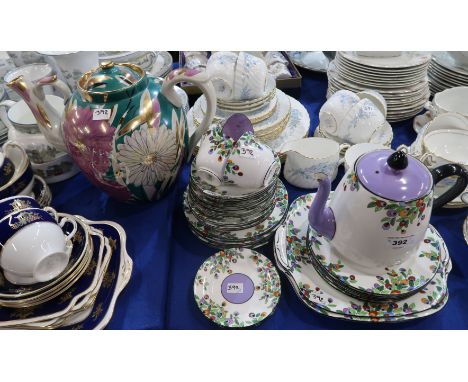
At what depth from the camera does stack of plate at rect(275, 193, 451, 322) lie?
0.79m

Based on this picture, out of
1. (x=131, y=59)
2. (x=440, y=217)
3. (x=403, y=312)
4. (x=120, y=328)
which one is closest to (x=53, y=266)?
(x=120, y=328)

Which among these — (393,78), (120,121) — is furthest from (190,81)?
(393,78)

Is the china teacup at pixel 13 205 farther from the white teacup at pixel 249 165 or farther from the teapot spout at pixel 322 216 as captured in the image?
the teapot spout at pixel 322 216

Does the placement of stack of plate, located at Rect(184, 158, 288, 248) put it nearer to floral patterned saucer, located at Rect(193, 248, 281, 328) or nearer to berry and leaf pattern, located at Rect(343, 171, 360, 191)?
floral patterned saucer, located at Rect(193, 248, 281, 328)

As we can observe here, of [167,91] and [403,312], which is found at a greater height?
[167,91]

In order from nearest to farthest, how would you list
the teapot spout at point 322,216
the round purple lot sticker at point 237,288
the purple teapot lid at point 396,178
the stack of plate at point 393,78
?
the purple teapot lid at point 396,178 → the teapot spout at point 322,216 → the round purple lot sticker at point 237,288 → the stack of plate at point 393,78

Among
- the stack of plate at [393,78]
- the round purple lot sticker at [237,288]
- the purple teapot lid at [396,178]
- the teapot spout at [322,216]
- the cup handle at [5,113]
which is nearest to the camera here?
the purple teapot lid at [396,178]

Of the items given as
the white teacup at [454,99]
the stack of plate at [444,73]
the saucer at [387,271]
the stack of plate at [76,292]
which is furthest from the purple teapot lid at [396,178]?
the stack of plate at [444,73]

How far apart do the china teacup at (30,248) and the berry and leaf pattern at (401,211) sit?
0.63m

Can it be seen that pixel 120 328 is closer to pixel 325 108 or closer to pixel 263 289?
pixel 263 289

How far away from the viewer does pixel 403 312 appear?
2.57ft

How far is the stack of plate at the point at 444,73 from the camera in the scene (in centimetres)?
141

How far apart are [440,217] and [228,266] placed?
655 mm

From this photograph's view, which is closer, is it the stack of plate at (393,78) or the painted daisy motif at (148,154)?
the painted daisy motif at (148,154)
